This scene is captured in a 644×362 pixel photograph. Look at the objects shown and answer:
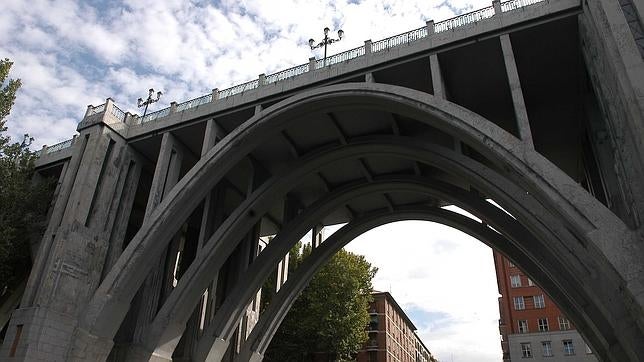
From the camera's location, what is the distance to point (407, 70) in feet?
62.5

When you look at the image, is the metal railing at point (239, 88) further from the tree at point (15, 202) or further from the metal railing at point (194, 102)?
the tree at point (15, 202)

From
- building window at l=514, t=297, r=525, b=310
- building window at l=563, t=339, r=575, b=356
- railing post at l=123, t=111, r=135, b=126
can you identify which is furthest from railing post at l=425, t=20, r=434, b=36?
building window at l=514, t=297, r=525, b=310

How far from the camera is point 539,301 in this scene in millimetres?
47656

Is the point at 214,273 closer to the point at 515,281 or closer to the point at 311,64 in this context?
the point at 311,64

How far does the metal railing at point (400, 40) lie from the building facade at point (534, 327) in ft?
99.8

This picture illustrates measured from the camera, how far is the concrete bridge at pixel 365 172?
13203 mm

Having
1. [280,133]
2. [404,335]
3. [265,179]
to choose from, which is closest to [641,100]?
[280,133]

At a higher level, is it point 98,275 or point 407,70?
point 407,70

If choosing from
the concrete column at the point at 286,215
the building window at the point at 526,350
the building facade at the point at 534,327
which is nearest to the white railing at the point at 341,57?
the concrete column at the point at 286,215

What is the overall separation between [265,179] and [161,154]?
6010 mm

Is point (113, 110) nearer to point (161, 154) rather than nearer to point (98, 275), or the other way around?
point (161, 154)

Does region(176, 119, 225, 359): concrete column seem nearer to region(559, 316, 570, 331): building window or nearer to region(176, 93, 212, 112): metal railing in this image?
region(176, 93, 212, 112): metal railing

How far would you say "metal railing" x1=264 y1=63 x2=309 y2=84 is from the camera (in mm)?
20969

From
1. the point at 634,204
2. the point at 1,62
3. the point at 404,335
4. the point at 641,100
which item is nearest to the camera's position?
the point at 641,100
